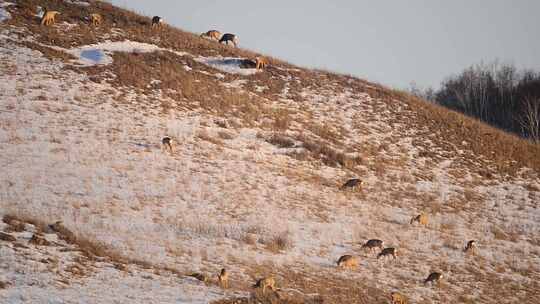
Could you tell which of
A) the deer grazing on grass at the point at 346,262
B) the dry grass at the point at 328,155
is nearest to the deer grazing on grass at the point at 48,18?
the dry grass at the point at 328,155

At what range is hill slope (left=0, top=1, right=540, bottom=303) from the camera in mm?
20484

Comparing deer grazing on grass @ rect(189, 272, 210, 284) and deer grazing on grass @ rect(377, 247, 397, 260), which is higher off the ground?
deer grazing on grass @ rect(377, 247, 397, 260)

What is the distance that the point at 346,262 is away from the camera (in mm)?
22422

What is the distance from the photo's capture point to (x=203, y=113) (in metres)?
Answer: 34.5

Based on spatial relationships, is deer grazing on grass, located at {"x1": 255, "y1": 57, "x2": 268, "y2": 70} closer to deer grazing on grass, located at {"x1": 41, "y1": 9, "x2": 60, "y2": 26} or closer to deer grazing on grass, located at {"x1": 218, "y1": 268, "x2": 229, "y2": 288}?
deer grazing on grass, located at {"x1": 41, "y1": 9, "x2": 60, "y2": 26}

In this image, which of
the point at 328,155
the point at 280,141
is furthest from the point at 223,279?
the point at 328,155

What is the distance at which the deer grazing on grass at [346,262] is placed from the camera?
73.3 ft

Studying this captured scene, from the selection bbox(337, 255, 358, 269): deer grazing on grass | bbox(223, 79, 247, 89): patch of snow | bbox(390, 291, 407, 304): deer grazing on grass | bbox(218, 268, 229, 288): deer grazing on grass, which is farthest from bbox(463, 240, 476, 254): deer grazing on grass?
bbox(223, 79, 247, 89): patch of snow

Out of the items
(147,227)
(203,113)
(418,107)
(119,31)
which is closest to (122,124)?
(203,113)

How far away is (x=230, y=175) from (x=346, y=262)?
8.16 meters

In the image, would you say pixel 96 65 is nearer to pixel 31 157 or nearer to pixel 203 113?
pixel 203 113

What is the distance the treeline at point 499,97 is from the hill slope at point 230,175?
19.2m

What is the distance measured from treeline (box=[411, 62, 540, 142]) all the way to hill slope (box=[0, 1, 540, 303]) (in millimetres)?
19152

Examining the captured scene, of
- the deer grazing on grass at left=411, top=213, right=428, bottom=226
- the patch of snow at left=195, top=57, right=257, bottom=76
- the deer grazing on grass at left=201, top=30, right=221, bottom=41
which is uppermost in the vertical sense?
the deer grazing on grass at left=201, top=30, right=221, bottom=41
